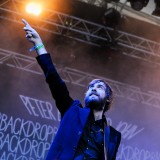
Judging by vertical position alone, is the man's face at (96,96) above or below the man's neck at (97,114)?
above

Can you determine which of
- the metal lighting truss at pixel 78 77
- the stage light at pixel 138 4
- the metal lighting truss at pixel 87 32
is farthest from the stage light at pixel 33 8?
the stage light at pixel 138 4

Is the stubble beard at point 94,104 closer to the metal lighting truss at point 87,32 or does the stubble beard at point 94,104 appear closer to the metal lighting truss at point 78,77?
the metal lighting truss at point 87,32

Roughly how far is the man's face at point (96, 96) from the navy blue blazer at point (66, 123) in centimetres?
8

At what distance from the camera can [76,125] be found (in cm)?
232

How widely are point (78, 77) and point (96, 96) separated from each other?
5.63 meters

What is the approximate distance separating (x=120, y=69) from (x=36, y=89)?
168 centimetres

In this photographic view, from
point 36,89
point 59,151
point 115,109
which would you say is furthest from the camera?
point 115,109

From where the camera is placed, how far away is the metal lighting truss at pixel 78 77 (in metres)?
7.70

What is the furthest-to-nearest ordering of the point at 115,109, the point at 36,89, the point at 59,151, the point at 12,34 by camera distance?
1. the point at 115,109
2. the point at 36,89
3. the point at 12,34
4. the point at 59,151

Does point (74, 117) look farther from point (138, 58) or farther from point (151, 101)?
point (151, 101)

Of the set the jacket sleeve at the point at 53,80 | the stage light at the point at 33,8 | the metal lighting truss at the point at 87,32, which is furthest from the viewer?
the metal lighting truss at the point at 87,32

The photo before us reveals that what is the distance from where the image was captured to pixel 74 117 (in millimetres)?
2350

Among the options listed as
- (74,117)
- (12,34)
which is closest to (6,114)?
(12,34)

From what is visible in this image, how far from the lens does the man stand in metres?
2.26
